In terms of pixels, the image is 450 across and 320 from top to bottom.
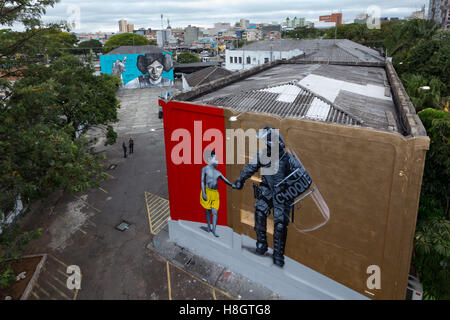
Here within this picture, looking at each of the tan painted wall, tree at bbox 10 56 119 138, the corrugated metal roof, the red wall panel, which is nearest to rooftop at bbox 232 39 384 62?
the corrugated metal roof

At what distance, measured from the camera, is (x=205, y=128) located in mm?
13625

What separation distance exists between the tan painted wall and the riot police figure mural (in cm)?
38

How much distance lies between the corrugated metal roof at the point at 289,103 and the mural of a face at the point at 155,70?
48.8m

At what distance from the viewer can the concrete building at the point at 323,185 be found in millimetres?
9578

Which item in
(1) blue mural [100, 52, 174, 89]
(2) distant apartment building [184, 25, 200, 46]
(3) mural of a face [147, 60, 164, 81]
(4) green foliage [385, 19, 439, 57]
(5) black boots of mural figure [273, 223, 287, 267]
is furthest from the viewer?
(2) distant apartment building [184, 25, 200, 46]

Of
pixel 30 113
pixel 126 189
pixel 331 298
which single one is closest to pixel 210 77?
pixel 126 189

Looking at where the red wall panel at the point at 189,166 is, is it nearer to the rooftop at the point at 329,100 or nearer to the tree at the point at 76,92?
the rooftop at the point at 329,100

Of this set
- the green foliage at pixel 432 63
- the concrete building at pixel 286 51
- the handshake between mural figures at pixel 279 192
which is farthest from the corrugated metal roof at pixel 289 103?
the concrete building at pixel 286 51

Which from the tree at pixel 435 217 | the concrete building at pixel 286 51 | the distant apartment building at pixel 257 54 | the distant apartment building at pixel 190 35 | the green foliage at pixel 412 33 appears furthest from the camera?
the distant apartment building at pixel 190 35

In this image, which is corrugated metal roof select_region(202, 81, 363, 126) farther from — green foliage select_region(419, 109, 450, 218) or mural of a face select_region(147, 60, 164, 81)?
mural of a face select_region(147, 60, 164, 81)

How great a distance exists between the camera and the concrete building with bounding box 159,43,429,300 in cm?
958
